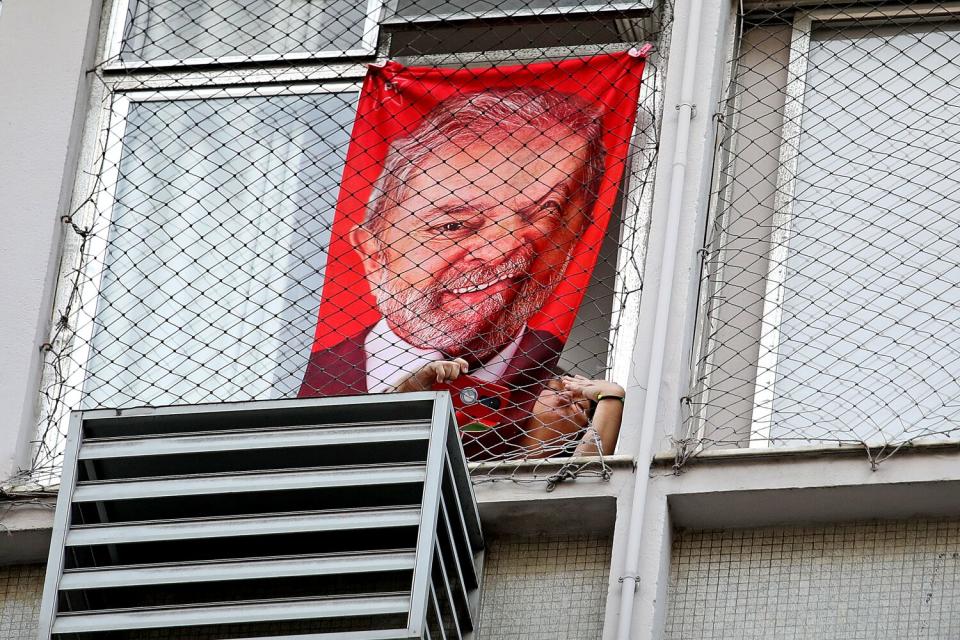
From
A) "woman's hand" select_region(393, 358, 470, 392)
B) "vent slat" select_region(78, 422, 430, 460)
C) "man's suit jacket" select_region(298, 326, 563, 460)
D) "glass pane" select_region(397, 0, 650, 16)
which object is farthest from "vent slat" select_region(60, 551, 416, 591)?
"glass pane" select_region(397, 0, 650, 16)

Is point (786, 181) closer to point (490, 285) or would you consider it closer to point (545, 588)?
point (490, 285)

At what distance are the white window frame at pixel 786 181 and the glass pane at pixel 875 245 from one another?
0.03m

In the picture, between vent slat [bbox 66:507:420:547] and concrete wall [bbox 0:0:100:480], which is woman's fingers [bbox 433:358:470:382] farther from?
concrete wall [bbox 0:0:100:480]

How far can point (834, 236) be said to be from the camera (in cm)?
597

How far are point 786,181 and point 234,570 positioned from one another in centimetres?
227

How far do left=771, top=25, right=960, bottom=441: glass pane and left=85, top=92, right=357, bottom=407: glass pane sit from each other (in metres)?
1.62

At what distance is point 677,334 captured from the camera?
5.56 m

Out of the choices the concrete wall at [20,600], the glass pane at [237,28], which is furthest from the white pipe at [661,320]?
the concrete wall at [20,600]

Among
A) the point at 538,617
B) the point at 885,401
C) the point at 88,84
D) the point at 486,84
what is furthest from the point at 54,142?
the point at 885,401

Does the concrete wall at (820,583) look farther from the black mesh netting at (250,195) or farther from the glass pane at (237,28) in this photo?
the glass pane at (237,28)

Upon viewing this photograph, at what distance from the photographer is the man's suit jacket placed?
5.75 m

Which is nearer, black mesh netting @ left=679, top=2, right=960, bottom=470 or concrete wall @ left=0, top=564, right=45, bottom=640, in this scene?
concrete wall @ left=0, top=564, right=45, bottom=640

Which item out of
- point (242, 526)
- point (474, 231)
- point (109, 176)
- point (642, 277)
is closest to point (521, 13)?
point (474, 231)

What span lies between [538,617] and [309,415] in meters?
0.86
